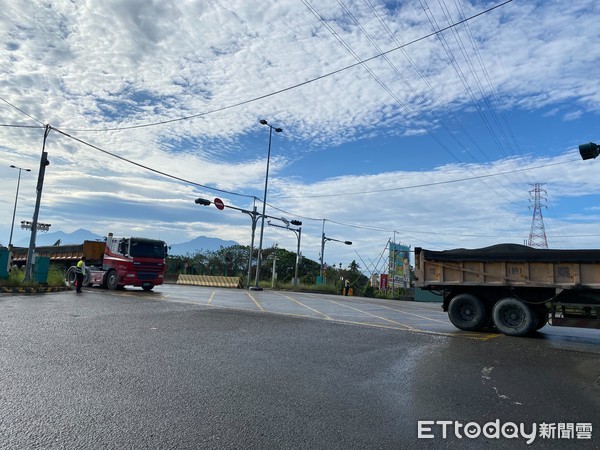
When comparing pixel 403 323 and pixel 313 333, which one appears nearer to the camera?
pixel 313 333

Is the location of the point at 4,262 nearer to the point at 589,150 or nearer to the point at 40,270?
the point at 40,270

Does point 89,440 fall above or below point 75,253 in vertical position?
below

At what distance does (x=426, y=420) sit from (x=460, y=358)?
11.9ft

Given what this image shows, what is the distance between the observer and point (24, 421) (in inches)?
163

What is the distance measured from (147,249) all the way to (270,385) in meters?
17.8

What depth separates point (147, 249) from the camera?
862 inches

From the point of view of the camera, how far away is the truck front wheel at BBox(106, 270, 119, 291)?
21811 mm

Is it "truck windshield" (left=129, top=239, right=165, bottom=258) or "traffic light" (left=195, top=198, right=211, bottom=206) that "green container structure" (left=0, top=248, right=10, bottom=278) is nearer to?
"truck windshield" (left=129, top=239, right=165, bottom=258)

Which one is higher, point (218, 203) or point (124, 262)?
point (218, 203)

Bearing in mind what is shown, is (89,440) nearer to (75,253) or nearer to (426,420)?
(426,420)

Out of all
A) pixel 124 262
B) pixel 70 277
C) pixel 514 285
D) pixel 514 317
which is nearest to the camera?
pixel 514 285

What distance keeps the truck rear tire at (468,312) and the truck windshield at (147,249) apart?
15361 millimetres

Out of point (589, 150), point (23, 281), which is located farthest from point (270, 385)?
point (23, 281)

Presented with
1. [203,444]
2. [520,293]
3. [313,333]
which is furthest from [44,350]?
[520,293]
